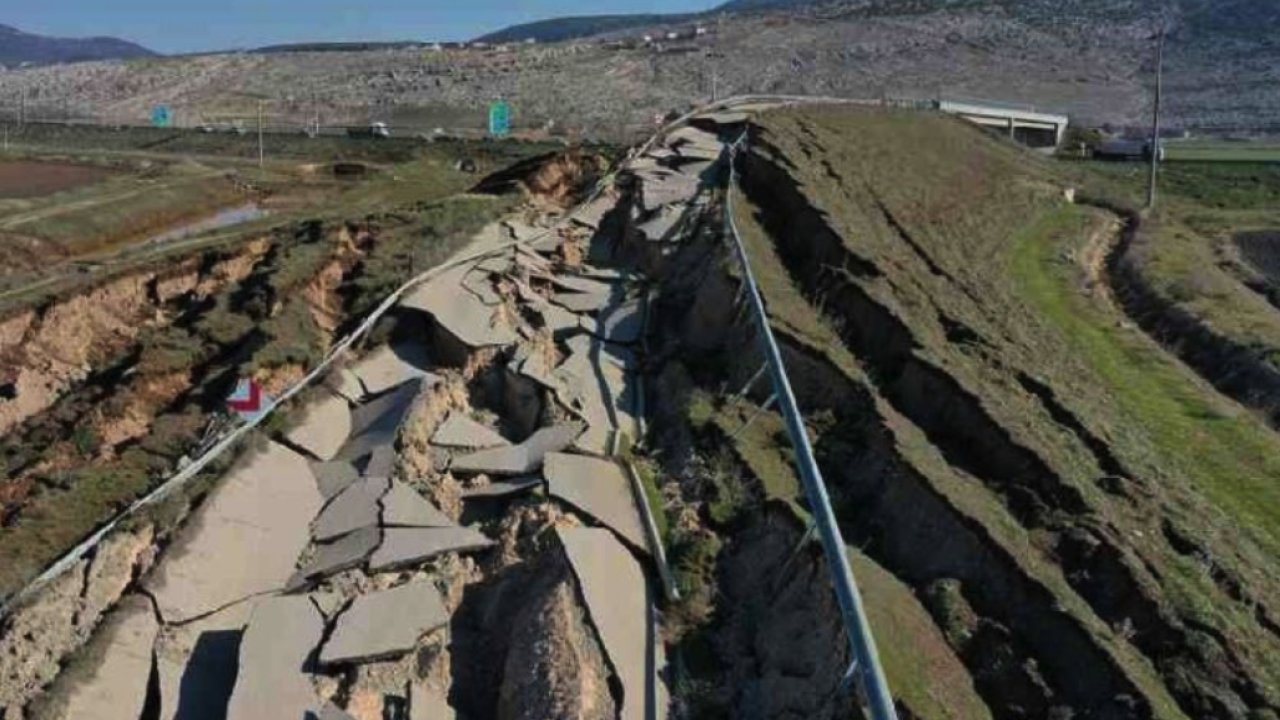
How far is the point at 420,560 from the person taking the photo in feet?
41.0

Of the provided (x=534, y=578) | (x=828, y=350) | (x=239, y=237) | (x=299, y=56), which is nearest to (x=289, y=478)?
(x=534, y=578)

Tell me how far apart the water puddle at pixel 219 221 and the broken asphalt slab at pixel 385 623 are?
25978 mm

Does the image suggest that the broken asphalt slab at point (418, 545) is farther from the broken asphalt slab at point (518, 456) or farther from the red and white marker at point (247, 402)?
the red and white marker at point (247, 402)

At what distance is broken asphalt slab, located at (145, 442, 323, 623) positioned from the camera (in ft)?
39.1

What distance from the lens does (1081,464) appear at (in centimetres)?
1321

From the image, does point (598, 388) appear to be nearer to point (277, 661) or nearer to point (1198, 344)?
point (277, 661)

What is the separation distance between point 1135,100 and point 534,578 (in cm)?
8934

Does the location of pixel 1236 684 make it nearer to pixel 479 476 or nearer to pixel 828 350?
pixel 828 350

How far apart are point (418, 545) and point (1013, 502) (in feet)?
18.6

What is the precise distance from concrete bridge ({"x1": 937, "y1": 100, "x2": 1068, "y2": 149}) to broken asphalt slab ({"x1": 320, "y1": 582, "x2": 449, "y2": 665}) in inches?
2107

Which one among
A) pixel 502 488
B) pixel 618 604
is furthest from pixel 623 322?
pixel 618 604

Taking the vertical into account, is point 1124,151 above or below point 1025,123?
below

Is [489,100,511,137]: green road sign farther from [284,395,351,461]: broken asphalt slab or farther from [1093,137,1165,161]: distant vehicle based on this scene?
[284,395,351,461]: broken asphalt slab

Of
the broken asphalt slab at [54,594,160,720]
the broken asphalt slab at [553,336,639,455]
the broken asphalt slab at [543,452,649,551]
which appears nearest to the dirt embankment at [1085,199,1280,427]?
the broken asphalt slab at [553,336,639,455]
